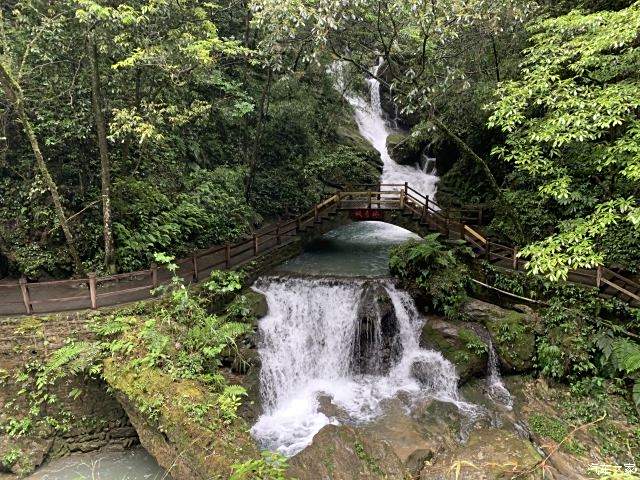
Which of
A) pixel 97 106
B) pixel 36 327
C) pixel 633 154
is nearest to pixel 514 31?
pixel 633 154

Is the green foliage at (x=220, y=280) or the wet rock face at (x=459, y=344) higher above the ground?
the green foliage at (x=220, y=280)

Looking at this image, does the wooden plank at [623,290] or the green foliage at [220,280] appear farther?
the green foliage at [220,280]

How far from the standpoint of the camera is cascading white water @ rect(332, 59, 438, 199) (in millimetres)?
22062

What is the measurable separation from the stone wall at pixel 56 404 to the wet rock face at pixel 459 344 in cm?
810

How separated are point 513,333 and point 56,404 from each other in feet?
38.9

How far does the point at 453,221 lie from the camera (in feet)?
49.2

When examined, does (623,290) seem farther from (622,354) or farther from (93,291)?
(93,291)

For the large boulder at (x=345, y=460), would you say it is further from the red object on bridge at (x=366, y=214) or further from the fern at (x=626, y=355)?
the red object on bridge at (x=366, y=214)

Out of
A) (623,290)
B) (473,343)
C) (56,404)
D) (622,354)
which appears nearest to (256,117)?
(473,343)

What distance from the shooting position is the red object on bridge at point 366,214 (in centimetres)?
1597

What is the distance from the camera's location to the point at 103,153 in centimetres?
1066

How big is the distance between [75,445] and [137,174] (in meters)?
8.92

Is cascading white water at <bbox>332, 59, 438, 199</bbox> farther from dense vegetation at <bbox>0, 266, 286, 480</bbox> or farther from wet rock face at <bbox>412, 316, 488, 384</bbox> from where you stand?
dense vegetation at <bbox>0, 266, 286, 480</bbox>

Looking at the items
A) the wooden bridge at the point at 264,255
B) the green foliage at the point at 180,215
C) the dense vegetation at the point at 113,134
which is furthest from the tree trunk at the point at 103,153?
the wooden bridge at the point at 264,255
